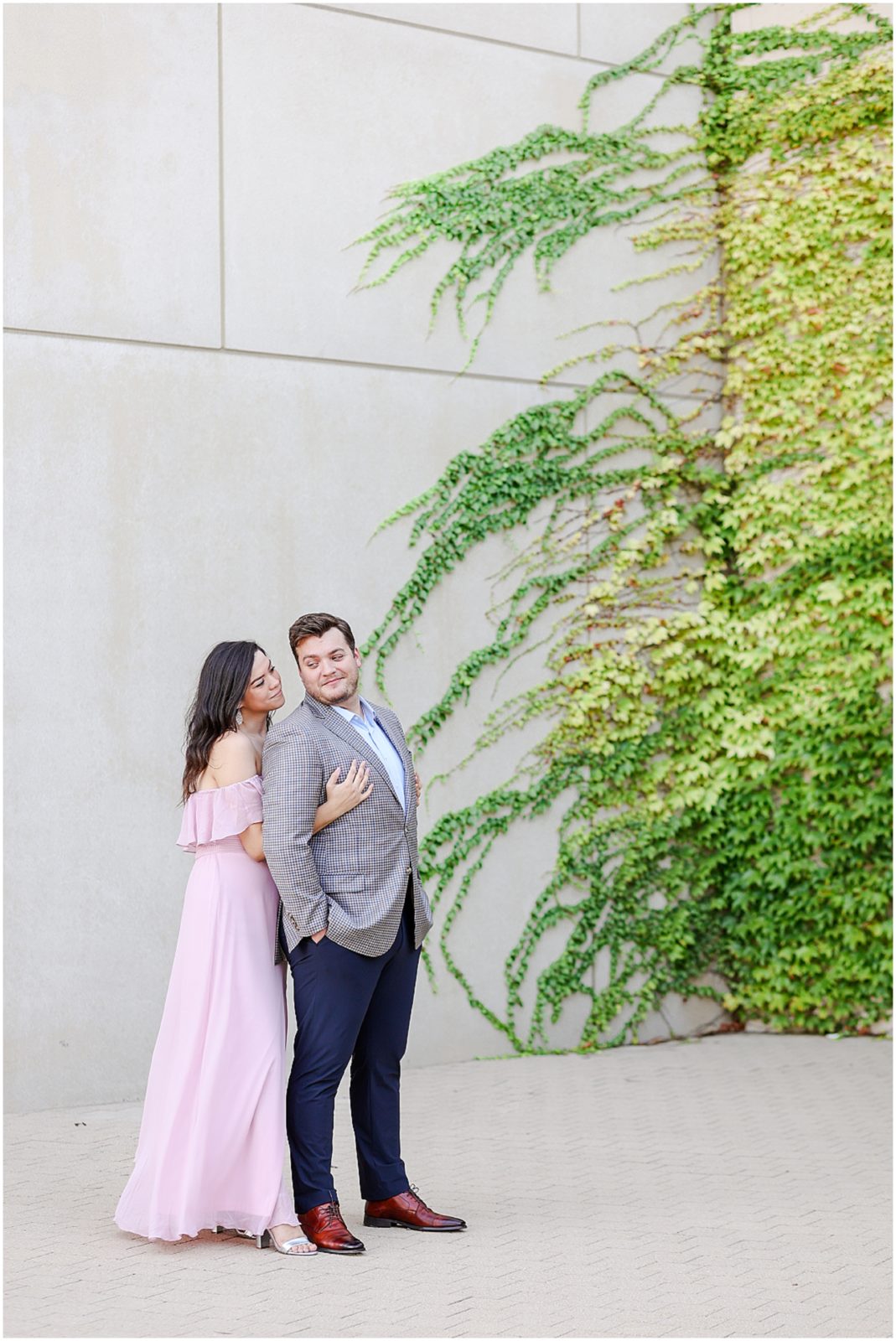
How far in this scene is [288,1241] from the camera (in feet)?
15.7

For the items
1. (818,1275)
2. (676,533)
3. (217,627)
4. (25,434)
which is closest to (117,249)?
(25,434)

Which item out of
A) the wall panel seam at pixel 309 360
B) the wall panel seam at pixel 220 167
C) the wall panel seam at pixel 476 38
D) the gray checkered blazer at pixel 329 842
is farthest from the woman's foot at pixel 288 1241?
the wall panel seam at pixel 476 38

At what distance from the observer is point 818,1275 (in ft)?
15.2

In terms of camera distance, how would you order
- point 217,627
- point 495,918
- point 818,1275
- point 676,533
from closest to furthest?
point 818,1275, point 217,627, point 495,918, point 676,533

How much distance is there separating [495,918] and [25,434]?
3340mm

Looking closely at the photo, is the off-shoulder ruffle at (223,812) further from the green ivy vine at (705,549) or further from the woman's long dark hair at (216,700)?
the green ivy vine at (705,549)

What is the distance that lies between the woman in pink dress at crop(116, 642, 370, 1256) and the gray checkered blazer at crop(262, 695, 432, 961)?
0.07 meters

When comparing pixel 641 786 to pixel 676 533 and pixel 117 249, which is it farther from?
pixel 117 249

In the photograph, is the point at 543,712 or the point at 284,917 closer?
the point at 284,917

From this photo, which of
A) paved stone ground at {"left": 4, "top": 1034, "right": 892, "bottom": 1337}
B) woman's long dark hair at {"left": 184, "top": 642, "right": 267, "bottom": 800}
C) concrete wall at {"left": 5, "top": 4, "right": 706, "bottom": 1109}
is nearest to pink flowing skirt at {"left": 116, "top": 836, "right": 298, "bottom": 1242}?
paved stone ground at {"left": 4, "top": 1034, "right": 892, "bottom": 1337}

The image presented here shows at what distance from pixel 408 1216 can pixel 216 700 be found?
168 cm

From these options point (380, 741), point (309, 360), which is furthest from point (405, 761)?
point (309, 360)

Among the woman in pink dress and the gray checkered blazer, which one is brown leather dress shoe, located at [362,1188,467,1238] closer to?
the woman in pink dress

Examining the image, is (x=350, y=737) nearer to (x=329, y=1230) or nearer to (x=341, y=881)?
(x=341, y=881)
